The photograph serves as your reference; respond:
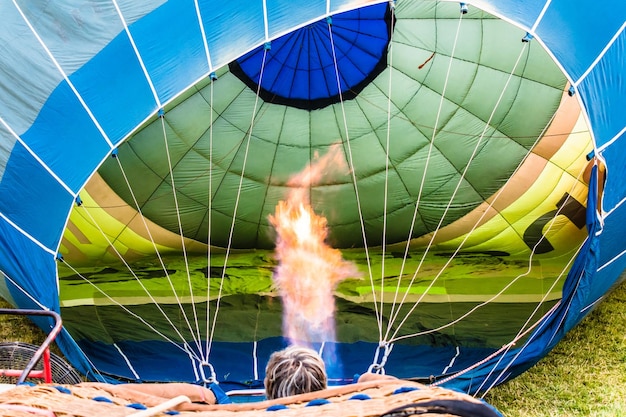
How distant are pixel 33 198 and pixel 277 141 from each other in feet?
4.11

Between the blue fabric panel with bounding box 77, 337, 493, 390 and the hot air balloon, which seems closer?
the hot air balloon

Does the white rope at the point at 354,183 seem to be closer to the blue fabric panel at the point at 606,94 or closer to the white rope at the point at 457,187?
the white rope at the point at 457,187

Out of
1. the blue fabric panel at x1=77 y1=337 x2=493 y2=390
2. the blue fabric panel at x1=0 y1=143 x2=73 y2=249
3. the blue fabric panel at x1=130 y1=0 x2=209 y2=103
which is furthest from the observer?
the blue fabric panel at x1=77 y1=337 x2=493 y2=390

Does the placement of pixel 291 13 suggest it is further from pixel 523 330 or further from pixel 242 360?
pixel 523 330

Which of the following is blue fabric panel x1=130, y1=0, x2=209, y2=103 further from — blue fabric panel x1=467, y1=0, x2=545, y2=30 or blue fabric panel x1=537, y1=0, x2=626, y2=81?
blue fabric panel x1=537, y1=0, x2=626, y2=81

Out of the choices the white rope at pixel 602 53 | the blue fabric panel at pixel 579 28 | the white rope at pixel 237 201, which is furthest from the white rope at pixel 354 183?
the white rope at pixel 602 53

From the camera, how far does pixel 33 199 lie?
3047mm

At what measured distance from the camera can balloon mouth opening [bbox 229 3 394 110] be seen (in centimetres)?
354

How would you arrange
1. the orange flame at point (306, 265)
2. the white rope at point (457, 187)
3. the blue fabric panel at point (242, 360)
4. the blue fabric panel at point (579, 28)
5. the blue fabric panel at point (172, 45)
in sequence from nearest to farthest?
1. the blue fabric panel at point (579, 28)
2. the blue fabric panel at point (172, 45)
3. the blue fabric panel at point (242, 360)
4. the white rope at point (457, 187)
5. the orange flame at point (306, 265)

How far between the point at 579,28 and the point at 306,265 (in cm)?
175

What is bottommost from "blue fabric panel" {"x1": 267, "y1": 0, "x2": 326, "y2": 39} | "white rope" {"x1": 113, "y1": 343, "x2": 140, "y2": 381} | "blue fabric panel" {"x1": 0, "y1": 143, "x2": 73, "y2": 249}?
"white rope" {"x1": 113, "y1": 343, "x2": 140, "y2": 381}

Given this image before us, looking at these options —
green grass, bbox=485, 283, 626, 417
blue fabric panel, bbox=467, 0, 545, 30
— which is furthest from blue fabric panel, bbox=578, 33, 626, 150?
green grass, bbox=485, 283, 626, 417

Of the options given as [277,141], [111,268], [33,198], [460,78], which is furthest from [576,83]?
[111,268]

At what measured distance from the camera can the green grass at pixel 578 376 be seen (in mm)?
2918
